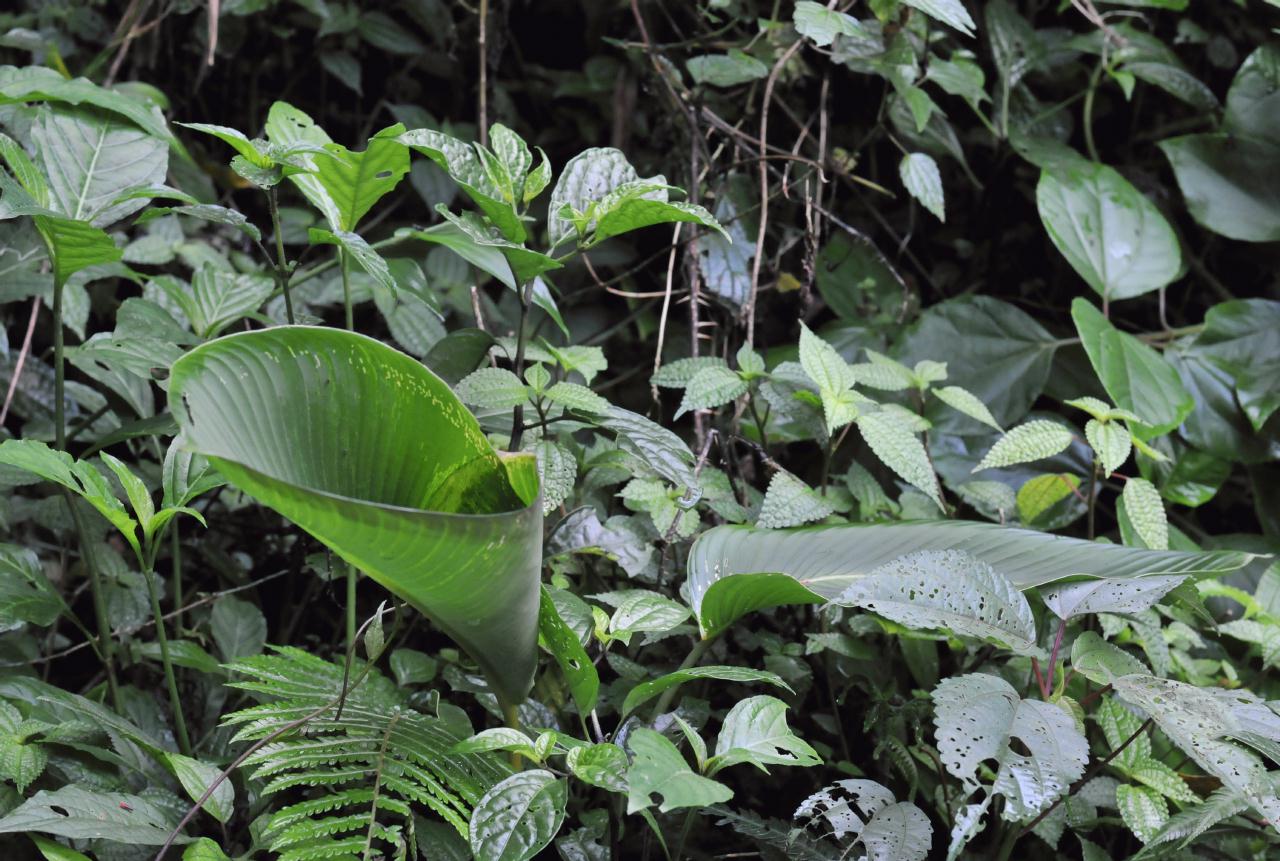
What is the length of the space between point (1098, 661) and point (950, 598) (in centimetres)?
16

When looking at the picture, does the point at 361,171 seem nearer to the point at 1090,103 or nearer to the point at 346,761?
the point at 346,761

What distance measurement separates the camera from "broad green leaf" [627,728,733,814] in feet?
2.03

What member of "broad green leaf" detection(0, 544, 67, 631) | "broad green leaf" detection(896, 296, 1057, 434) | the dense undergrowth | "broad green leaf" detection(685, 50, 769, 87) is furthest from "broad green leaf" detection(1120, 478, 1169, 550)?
"broad green leaf" detection(0, 544, 67, 631)

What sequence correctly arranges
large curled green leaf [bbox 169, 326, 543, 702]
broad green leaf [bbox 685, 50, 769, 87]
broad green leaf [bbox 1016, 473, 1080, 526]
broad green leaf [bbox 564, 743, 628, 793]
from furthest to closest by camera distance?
broad green leaf [bbox 685, 50, 769, 87]
broad green leaf [bbox 1016, 473, 1080, 526]
broad green leaf [bbox 564, 743, 628, 793]
large curled green leaf [bbox 169, 326, 543, 702]

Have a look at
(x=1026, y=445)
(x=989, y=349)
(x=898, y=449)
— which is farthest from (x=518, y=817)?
(x=989, y=349)

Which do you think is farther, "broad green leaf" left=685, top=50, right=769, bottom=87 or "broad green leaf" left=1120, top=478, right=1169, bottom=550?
"broad green leaf" left=685, top=50, right=769, bottom=87

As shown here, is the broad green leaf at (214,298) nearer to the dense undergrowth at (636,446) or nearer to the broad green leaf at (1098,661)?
the dense undergrowth at (636,446)

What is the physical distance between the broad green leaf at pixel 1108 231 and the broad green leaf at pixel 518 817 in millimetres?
1187

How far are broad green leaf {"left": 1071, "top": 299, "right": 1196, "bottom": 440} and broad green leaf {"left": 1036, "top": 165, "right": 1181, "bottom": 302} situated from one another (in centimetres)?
13

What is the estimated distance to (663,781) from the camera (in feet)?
2.11

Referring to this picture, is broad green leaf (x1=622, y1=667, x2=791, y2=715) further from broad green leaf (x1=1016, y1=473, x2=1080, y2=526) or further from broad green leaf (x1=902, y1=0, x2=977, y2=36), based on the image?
broad green leaf (x1=902, y1=0, x2=977, y2=36)

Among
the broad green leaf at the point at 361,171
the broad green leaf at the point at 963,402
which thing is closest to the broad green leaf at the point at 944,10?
the broad green leaf at the point at 963,402

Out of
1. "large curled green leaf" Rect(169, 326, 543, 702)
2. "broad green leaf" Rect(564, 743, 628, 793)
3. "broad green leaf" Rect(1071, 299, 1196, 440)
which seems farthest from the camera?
"broad green leaf" Rect(1071, 299, 1196, 440)

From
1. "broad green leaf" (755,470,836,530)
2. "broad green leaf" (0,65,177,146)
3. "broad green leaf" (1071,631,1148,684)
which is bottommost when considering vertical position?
"broad green leaf" (1071,631,1148,684)
